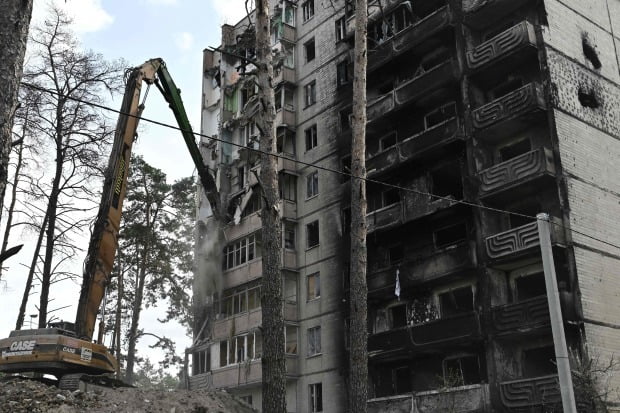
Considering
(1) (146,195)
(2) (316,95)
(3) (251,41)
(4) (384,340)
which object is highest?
(3) (251,41)

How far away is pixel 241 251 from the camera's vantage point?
39938 mm

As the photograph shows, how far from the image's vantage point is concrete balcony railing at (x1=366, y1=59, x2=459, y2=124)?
30.8 meters

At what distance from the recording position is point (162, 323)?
170 feet

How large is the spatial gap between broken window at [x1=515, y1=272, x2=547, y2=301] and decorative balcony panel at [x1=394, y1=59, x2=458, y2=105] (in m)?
9.71

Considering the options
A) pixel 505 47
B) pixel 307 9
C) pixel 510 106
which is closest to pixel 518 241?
pixel 510 106

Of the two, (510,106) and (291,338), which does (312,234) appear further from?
(510,106)

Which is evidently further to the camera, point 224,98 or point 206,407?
point 224,98

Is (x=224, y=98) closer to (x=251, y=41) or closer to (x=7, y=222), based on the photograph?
(x=251, y=41)

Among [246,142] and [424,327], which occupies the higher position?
[246,142]

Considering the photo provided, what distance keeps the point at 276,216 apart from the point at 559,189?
1396 cm

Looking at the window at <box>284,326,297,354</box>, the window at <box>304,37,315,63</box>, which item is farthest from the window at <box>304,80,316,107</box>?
the window at <box>284,326,297,354</box>

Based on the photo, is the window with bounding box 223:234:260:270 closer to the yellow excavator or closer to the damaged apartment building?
the damaged apartment building

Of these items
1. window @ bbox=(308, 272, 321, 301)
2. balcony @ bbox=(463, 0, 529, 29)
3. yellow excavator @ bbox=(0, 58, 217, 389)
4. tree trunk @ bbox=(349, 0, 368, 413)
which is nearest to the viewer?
tree trunk @ bbox=(349, 0, 368, 413)

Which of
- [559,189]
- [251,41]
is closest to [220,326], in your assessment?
[251,41]
